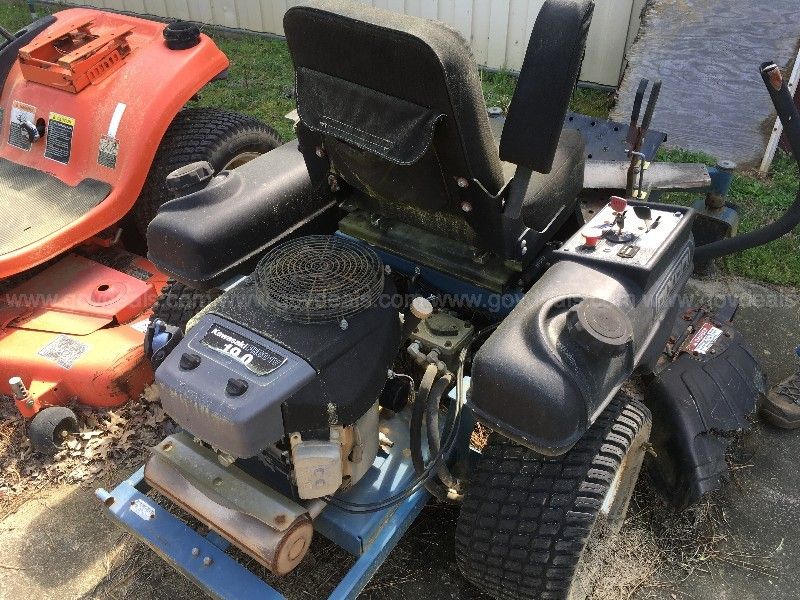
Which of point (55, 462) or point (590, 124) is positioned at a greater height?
point (590, 124)

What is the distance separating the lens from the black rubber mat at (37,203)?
2.81m

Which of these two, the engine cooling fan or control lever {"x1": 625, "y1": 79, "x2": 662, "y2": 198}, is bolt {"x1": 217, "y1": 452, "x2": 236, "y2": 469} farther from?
control lever {"x1": 625, "y1": 79, "x2": 662, "y2": 198}

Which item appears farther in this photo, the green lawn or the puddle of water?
the puddle of water

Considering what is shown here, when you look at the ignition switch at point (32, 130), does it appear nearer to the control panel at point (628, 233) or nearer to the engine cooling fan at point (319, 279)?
the engine cooling fan at point (319, 279)

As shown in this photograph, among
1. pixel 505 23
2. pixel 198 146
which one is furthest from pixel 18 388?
pixel 505 23

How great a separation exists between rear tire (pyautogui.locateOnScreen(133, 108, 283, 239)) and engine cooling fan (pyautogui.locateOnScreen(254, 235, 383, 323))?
1.17 meters

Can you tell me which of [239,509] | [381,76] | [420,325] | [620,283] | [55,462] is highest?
[381,76]

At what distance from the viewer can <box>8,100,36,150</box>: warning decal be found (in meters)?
3.17

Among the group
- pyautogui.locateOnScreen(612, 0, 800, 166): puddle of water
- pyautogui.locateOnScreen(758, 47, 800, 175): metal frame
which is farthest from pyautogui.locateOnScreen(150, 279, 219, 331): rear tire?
pyautogui.locateOnScreen(758, 47, 800, 175): metal frame

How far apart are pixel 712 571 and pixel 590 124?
2.07 meters

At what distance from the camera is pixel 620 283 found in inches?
67.4

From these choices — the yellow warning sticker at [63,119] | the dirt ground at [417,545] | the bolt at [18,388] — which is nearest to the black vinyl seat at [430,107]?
the dirt ground at [417,545]

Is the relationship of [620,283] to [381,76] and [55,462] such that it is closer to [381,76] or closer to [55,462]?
[381,76]

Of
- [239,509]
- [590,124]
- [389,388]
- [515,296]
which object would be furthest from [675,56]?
[239,509]
